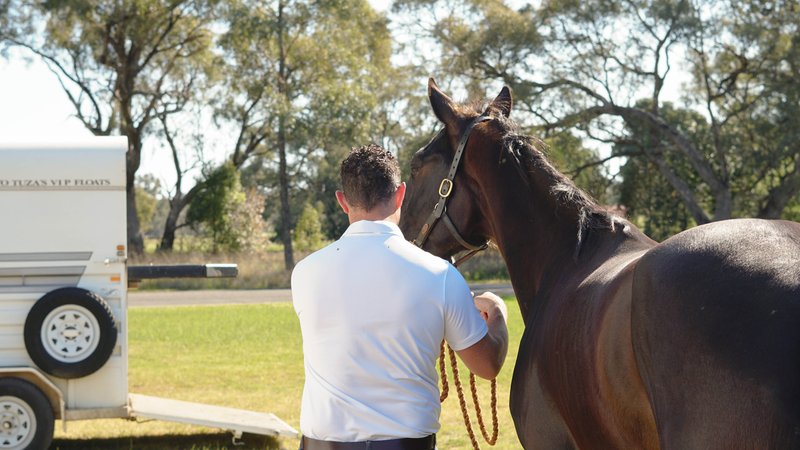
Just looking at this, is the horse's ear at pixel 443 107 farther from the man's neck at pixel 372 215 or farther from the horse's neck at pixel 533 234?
the man's neck at pixel 372 215

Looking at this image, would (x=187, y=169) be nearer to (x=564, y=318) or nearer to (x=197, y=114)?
(x=197, y=114)

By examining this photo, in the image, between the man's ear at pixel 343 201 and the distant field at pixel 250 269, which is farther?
the distant field at pixel 250 269

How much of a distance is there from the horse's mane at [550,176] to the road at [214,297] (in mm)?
20404

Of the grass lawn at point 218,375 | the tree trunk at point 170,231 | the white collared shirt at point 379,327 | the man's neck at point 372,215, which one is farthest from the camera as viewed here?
the tree trunk at point 170,231

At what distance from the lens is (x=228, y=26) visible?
3753cm

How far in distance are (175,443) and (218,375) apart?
13.3 feet

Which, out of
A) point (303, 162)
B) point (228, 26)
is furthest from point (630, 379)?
point (303, 162)

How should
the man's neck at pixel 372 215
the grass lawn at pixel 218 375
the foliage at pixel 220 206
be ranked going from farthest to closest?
the foliage at pixel 220 206 < the grass lawn at pixel 218 375 < the man's neck at pixel 372 215

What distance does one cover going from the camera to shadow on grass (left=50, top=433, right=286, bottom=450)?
8.39 meters

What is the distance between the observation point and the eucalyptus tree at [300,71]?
36.3m

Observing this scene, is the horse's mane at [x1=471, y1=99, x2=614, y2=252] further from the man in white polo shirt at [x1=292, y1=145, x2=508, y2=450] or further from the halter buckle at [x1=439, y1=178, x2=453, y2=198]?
the man in white polo shirt at [x1=292, y1=145, x2=508, y2=450]

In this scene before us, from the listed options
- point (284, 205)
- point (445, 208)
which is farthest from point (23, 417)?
point (284, 205)

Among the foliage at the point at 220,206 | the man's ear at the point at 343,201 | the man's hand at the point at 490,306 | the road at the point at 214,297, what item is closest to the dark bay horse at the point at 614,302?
the man's hand at the point at 490,306

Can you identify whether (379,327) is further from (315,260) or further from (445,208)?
(445,208)
